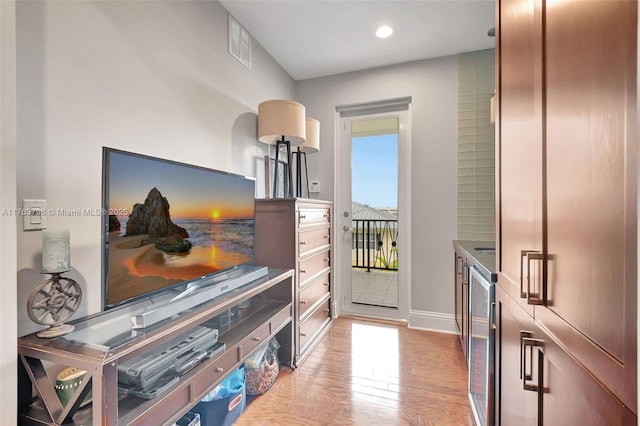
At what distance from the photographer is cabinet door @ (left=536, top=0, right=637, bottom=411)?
1.65 feet

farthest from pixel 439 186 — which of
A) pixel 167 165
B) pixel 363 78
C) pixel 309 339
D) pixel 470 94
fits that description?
pixel 167 165

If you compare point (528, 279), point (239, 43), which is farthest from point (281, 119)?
point (528, 279)

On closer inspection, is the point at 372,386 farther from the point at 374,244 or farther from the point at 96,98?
the point at 96,98

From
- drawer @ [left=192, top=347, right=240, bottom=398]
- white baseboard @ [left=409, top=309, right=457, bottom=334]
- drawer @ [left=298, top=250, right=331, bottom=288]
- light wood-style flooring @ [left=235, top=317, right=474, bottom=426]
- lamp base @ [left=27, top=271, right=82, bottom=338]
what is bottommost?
light wood-style flooring @ [left=235, top=317, right=474, bottom=426]

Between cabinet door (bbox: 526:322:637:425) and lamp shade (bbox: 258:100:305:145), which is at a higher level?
lamp shade (bbox: 258:100:305:145)

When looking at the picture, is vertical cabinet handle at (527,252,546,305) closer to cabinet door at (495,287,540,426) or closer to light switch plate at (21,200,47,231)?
cabinet door at (495,287,540,426)

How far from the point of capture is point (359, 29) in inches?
98.3

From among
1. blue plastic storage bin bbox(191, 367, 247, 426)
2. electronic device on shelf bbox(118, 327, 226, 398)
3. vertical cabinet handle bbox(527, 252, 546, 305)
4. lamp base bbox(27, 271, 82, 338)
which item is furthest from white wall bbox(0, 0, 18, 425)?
vertical cabinet handle bbox(527, 252, 546, 305)

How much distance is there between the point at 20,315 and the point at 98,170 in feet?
2.11

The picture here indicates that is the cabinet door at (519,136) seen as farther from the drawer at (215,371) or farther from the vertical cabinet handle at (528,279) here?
the drawer at (215,371)

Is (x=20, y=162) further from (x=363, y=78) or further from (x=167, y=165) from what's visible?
(x=363, y=78)

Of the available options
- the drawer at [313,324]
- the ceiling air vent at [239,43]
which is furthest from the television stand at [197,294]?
the ceiling air vent at [239,43]

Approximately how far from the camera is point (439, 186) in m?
2.98

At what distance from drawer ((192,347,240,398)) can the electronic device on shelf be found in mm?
44
